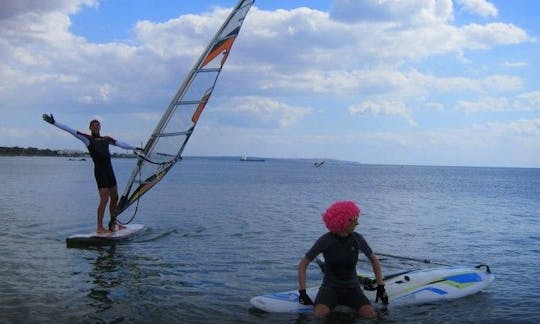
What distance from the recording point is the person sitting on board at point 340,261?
242 inches

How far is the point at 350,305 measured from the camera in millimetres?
6625

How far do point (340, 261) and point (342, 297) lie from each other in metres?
0.53

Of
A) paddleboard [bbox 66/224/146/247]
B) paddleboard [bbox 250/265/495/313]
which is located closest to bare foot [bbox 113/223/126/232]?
paddleboard [bbox 66/224/146/247]

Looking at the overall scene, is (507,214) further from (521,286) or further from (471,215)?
(521,286)

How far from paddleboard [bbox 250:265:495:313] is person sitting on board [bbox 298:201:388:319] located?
56 cm

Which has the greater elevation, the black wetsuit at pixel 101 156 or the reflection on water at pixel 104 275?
the black wetsuit at pixel 101 156

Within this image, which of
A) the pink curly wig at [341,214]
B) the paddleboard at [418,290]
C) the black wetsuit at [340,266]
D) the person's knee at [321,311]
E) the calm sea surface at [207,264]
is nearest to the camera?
the pink curly wig at [341,214]

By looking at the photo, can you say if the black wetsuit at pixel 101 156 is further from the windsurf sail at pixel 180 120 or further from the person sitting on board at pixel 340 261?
the person sitting on board at pixel 340 261

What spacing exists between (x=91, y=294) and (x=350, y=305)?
12.5ft

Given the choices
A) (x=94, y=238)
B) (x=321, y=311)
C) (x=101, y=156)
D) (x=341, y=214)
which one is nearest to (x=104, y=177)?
(x=101, y=156)

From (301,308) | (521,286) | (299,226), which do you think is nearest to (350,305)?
(301,308)

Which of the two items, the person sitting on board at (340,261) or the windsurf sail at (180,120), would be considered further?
the windsurf sail at (180,120)


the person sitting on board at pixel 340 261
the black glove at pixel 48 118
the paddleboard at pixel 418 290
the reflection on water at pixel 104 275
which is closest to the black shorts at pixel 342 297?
the person sitting on board at pixel 340 261

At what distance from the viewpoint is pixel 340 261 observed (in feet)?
20.9
